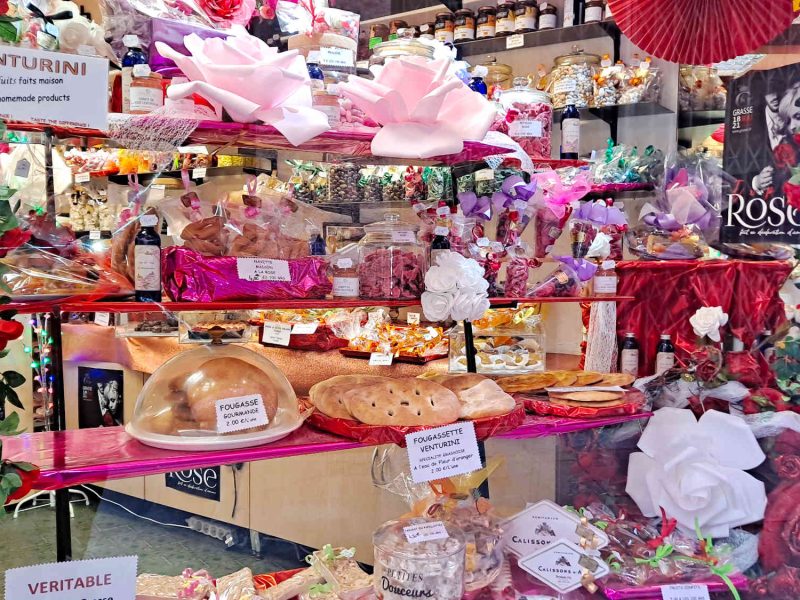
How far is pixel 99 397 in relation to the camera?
3.06 m

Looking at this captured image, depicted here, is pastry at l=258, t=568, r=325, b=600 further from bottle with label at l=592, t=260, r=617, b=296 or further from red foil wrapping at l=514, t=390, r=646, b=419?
bottle with label at l=592, t=260, r=617, b=296

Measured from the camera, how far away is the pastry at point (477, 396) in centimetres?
187

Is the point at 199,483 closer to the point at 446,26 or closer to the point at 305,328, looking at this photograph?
the point at 305,328

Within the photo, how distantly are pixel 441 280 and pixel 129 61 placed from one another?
885 millimetres

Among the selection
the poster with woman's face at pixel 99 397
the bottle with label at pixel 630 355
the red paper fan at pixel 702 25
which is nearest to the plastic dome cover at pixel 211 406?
the poster with woman's face at pixel 99 397

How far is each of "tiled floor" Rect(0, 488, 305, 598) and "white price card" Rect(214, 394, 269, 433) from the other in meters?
0.66

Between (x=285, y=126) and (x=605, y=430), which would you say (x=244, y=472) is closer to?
(x=605, y=430)

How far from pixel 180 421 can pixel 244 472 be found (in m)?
1.30

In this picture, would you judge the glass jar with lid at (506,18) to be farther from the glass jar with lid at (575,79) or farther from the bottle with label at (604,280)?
the bottle with label at (604,280)

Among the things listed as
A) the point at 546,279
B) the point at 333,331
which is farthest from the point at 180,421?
the point at 333,331

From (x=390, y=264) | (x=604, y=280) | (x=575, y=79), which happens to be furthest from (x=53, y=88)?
(x=575, y=79)

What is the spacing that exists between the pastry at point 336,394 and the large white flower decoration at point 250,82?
2.09 feet

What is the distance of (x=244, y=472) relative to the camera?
2900 mm

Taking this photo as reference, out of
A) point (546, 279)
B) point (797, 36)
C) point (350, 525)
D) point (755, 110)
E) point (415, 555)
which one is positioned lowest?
point (350, 525)
